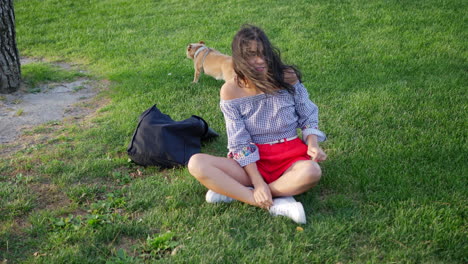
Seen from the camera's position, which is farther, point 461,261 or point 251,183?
point 251,183

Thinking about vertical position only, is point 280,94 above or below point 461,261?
above

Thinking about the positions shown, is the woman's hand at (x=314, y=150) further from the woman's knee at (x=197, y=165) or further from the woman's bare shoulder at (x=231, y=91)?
the woman's knee at (x=197, y=165)

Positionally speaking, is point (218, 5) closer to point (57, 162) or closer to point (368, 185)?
point (57, 162)

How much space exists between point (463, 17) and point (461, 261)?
688 cm

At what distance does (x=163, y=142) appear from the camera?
395cm

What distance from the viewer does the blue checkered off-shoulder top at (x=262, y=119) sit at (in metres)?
3.40

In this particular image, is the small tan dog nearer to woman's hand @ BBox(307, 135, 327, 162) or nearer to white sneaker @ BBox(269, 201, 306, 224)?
woman's hand @ BBox(307, 135, 327, 162)

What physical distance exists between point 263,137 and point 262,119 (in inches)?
5.8

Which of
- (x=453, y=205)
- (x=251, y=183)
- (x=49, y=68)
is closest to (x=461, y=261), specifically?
(x=453, y=205)

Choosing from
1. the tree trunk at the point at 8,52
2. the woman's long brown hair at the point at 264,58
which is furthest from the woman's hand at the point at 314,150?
the tree trunk at the point at 8,52

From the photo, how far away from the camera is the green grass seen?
2855mm

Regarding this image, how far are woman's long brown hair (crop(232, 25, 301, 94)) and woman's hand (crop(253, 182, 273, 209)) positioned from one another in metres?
0.73

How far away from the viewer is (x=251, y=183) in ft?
11.3

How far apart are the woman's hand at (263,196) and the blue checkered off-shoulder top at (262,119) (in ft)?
0.77
